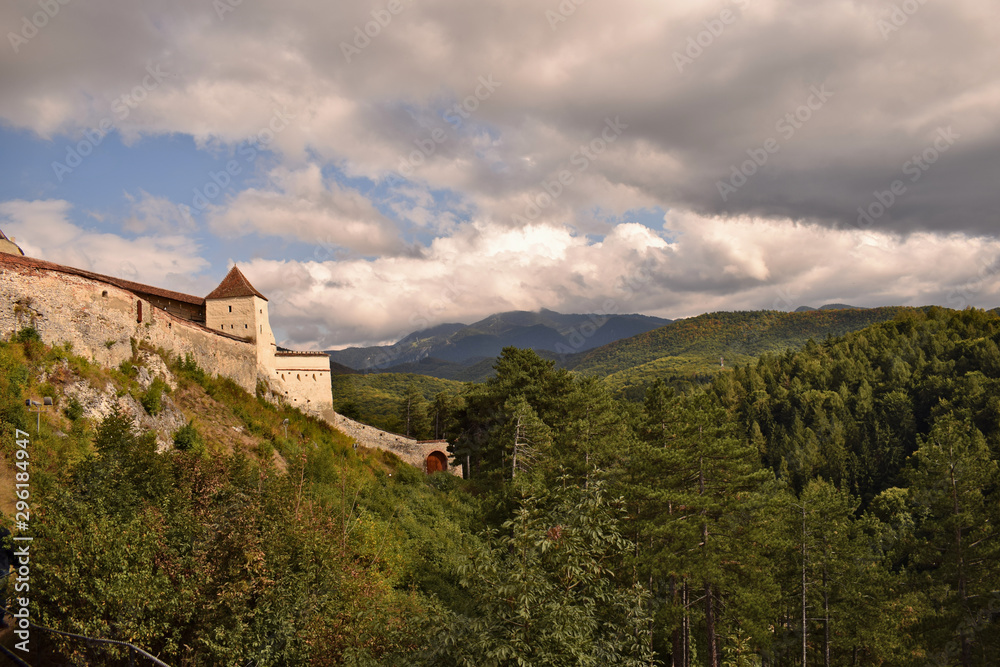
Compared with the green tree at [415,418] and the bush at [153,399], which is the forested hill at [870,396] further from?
the bush at [153,399]

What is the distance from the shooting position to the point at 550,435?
33.2 m

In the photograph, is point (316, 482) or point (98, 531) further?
point (316, 482)

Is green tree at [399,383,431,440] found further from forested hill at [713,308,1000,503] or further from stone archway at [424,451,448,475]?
forested hill at [713,308,1000,503]

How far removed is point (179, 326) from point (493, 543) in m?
24.3

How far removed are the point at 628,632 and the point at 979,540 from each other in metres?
30.2

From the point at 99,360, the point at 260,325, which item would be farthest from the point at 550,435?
the point at 99,360

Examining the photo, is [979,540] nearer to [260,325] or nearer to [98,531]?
[98,531]

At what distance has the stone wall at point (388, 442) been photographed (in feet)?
133

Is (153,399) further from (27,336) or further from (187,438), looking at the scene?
(27,336)

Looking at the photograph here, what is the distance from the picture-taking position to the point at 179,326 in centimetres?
2878

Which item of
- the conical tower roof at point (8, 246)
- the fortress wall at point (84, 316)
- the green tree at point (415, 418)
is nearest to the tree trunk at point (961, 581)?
the fortress wall at point (84, 316)

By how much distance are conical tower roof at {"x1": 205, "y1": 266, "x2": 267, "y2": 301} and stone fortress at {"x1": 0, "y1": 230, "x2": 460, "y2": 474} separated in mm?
65

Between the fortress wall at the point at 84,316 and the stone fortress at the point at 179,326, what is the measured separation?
0.11ft

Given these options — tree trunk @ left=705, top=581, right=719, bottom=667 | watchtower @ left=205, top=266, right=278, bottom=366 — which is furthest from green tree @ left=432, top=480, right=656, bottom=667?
watchtower @ left=205, top=266, right=278, bottom=366
